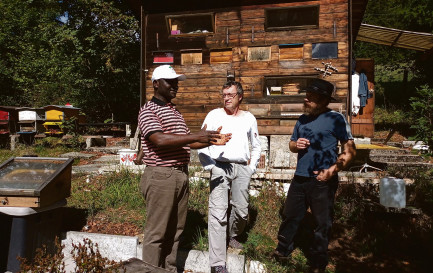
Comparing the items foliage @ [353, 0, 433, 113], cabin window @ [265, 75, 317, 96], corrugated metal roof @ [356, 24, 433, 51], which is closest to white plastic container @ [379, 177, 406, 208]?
cabin window @ [265, 75, 317, 96]

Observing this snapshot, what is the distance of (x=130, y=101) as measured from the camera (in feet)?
65.7

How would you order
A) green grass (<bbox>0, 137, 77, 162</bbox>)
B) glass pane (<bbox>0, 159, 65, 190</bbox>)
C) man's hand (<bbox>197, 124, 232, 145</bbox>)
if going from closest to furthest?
man's hand (<bbox>197, 124, 232, 145</bbox>), glass pane (<bbox>0, 159, 65, 190</bbox>), green grass (<bbox>0, 137, 77, 162</bbox>)

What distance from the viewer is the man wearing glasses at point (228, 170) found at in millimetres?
3652

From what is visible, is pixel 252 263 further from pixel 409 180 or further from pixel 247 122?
pixel 409 180

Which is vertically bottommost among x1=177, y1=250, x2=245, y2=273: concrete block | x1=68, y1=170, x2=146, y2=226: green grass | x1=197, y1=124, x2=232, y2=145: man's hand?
x1=177, y1=250, x2=245, y2=273: concrete block

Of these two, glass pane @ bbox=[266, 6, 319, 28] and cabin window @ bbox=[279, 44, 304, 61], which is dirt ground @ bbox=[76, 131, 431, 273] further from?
glass pane @ bbox=[266, 6, 319, 28]

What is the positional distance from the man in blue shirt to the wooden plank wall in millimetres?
5720

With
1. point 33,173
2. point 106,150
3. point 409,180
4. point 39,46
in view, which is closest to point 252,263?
point 33,173

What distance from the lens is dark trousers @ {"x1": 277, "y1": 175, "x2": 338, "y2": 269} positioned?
3.41m

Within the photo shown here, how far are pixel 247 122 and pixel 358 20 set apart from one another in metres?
8.66

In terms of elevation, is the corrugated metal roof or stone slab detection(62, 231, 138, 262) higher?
the corrugated metal roof

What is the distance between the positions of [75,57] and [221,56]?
11565 millimetres

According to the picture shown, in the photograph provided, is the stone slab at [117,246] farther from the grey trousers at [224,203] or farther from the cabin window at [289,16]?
the cabin window at [289,16]

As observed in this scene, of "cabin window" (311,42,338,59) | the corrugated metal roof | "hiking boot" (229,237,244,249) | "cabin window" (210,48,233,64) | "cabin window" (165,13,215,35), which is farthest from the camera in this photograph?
the corrugated metal roof
